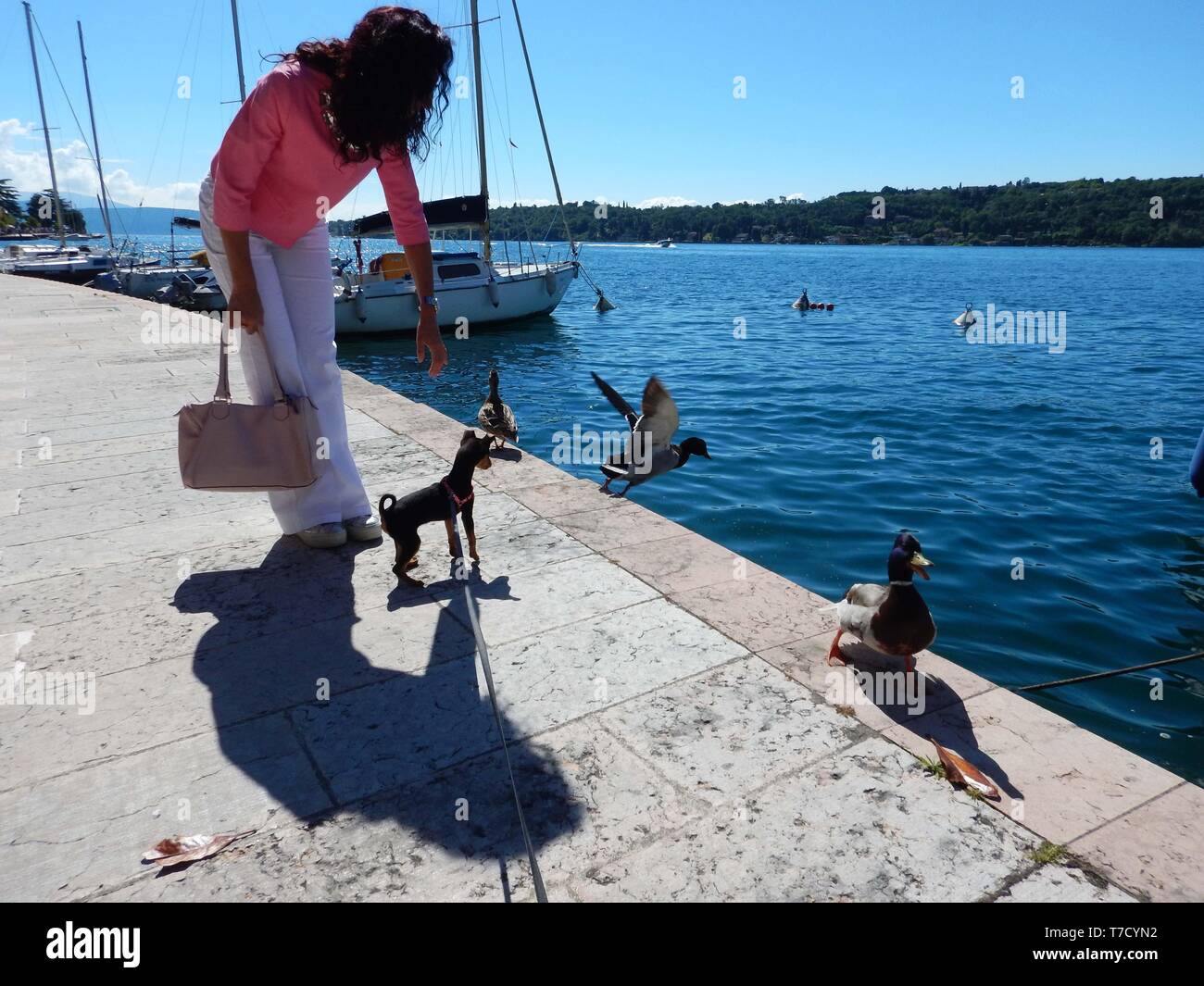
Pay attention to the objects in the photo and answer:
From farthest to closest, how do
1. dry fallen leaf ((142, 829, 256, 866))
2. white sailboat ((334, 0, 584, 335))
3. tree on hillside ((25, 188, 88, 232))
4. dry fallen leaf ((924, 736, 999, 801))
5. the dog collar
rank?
tree on hillside ((25, 188, 88, 232))
white sailboat ((334, 0, 584, 335))
the dog collar
dry fallen leaf ((924, 736, 999, 801))
dry fallen leaf ((142, 829, 256, 866))

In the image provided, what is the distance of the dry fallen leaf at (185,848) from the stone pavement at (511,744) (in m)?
0.03

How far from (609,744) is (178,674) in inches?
69.6

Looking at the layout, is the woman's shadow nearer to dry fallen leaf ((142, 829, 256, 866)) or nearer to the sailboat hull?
dry fallen leaf ((142, 829, 256, 866))

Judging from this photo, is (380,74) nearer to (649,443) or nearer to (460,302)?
(649,443)

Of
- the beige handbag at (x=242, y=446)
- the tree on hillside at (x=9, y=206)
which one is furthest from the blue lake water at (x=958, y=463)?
the tree on hillside at (x=9, y=206)

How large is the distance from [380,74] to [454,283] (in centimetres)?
2435

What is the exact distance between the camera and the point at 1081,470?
11078 mm

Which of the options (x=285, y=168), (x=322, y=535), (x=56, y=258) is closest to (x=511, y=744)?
(x=322, y=535)

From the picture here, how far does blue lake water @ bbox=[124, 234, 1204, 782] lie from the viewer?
6.22 m

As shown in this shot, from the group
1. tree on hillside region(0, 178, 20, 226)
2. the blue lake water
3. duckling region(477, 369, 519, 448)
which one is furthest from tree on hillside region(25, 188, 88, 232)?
duckling region(477, 369, 519, 448)

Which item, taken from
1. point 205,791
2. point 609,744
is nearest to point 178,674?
point 205,791

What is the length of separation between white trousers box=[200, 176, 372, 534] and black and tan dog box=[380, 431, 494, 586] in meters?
0.46

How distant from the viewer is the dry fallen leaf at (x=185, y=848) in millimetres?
2160
